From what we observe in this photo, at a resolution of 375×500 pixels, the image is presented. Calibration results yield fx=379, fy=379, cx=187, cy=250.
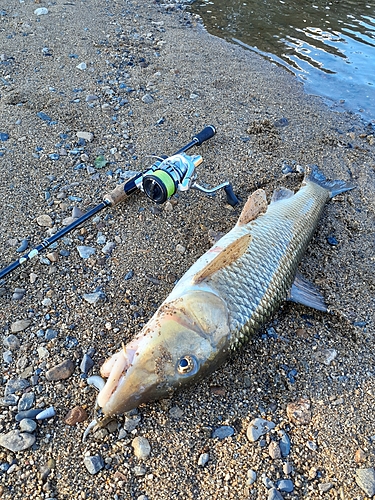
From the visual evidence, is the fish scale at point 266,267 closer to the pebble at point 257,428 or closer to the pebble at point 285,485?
the pebble at point 257,428

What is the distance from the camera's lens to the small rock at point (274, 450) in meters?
2.78

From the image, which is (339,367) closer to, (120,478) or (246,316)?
(246,316)

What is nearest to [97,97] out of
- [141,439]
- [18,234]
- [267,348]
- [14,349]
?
[18,234]

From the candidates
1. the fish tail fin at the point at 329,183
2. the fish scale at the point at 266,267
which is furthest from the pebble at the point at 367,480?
the fish tail fin at the point at 329,183

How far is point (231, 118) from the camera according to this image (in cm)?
638

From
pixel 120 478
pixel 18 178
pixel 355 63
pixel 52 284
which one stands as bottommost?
pixel 120 478

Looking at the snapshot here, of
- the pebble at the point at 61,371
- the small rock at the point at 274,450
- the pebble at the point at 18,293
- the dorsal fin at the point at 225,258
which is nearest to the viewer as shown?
the small rock at the point at 274,450

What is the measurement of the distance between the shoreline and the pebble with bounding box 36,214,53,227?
21mm

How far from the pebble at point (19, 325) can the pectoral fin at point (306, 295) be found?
2.40m

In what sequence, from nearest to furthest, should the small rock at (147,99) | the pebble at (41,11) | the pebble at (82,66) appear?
the small rock at (147,99)
the pebble at (82,66)
the pebble at (41,11)

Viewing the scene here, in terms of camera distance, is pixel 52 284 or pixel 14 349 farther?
Result: pixel 52 284

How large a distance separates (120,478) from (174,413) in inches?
22.7

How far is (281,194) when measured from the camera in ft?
15.9

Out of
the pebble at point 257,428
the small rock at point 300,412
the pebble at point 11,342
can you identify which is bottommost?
the pebble at point 257,428
